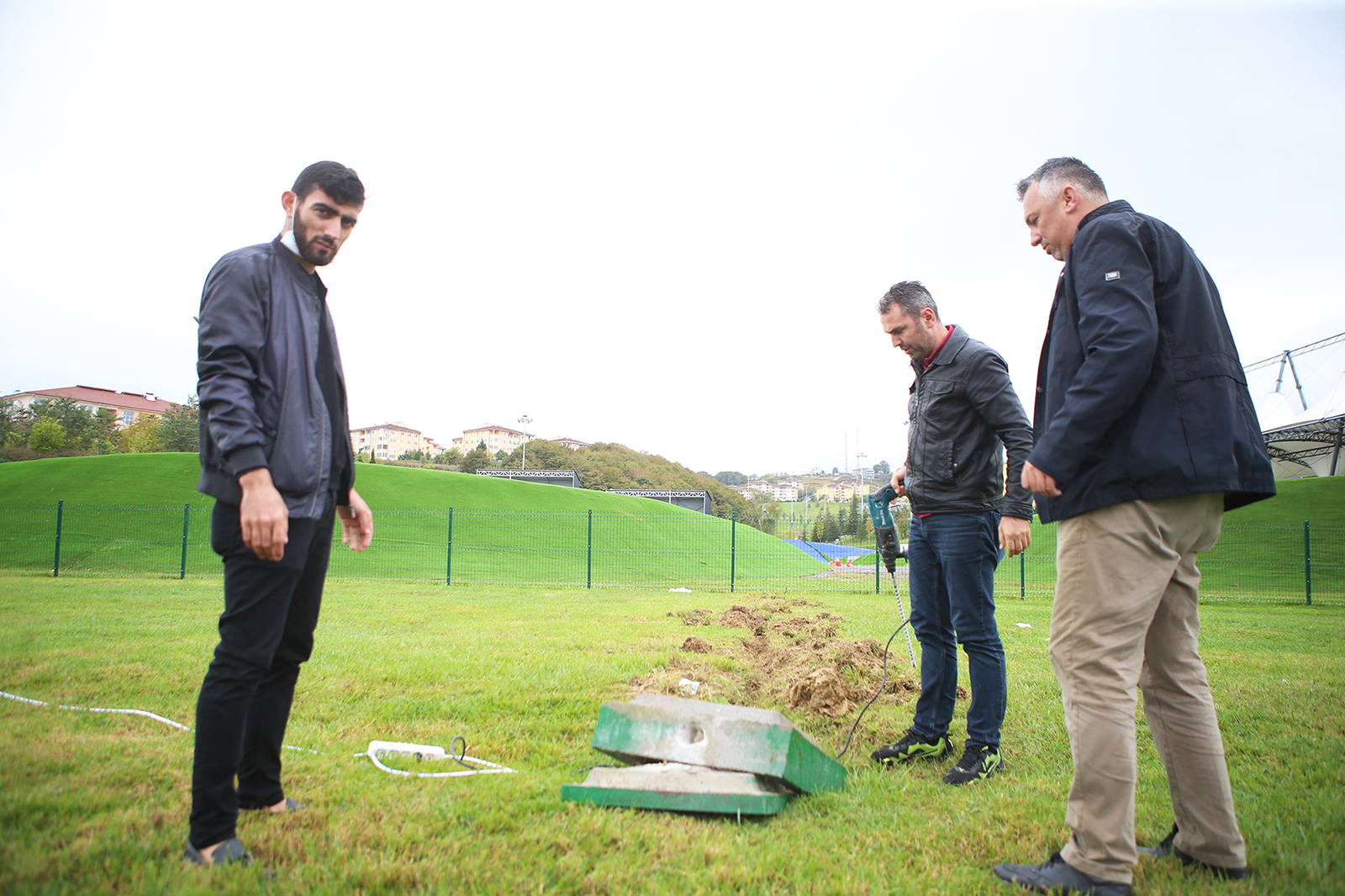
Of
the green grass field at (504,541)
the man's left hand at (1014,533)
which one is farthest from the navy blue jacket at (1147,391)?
the green grass field at (504,541)

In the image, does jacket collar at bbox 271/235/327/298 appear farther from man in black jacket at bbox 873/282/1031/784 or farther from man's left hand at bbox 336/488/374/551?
man in black jacket at bbox 873/282/1031/784

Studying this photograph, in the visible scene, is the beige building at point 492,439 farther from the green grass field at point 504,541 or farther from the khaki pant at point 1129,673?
the khaki pant at point 1129,673

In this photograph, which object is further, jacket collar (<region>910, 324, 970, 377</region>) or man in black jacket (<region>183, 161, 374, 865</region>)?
jacket collar (<region>910, 324, 970, 377</region>)

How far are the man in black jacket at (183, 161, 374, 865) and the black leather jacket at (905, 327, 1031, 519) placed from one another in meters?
2.62

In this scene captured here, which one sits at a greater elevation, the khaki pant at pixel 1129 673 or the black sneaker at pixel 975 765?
the khaki pant at pixel 1129 673

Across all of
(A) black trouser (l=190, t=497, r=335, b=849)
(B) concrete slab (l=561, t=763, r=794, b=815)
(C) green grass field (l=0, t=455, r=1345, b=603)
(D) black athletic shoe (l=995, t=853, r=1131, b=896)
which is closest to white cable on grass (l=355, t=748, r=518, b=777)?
(B) concrete slab (l=561, t=763, r=794, b=815)

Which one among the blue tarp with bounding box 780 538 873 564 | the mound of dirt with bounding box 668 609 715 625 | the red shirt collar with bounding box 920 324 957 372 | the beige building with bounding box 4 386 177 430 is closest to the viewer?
the red shirt collar with bounding box 920 324 957 372

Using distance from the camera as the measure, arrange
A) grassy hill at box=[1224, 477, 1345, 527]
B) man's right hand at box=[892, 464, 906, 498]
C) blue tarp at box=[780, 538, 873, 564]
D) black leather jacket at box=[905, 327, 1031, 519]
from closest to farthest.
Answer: black leather jacket at box=[905, 327, 1031, 519] < man's right hand at box=[892, 464, 906, 498] < grassy hill at box=[1224, 477, 1345, 527] < blue tarp at box=[780, 538, 873, 564]

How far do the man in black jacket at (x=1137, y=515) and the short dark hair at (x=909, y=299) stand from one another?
1.25 m

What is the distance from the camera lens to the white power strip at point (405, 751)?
285cm

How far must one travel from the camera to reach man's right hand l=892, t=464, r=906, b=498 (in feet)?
11.9

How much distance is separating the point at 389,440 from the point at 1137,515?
172181 millimetres

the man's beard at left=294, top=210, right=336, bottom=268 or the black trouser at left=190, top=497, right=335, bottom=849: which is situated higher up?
the man's beard at left=294, top=210, right=336, bottom=268

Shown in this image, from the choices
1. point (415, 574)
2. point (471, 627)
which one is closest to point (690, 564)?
point (415, 574)
